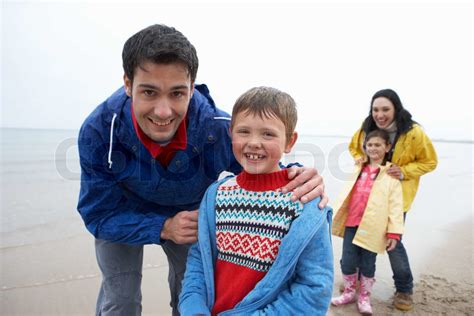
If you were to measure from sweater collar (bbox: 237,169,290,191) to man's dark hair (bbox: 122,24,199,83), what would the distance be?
712 mm

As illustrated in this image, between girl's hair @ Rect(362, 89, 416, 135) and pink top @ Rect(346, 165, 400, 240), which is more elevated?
girl's hair @ Rect(362, 89, 416, 135)

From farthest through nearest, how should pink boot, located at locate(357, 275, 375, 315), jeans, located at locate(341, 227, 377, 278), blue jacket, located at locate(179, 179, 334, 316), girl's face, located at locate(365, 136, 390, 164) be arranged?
girl's face, located at locate(365, 136, 390, 164), jeans, located at locate(341, 227, 377, 278), pink boot, located at locate(357, 275, 375, 315), blue jacket, located at locate(179, 179, 334, 316)

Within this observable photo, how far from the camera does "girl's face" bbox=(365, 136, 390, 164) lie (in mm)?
3652

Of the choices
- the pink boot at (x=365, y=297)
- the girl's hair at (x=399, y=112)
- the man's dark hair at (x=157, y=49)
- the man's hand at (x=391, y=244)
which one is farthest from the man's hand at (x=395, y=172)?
the man's dark hair at (x=157, y=49)

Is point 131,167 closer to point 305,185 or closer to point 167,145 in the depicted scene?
point 167,145

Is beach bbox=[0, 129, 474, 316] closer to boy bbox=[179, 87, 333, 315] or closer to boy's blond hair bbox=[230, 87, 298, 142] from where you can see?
boy bbox=[179, 87, 333, 315]

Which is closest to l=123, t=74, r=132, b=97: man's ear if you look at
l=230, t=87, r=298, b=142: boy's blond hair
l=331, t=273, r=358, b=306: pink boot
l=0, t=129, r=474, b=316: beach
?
l=230, t=87, r=298, b=142: boy's blond hair

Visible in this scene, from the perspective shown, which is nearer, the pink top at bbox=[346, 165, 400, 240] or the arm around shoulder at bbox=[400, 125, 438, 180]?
the pink top at bbox=[346, 165, 400, 240]

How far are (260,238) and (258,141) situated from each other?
453mm

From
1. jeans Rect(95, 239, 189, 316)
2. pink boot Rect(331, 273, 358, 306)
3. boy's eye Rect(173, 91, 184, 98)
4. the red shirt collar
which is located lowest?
pink boot Rect(331, 273, 358, 306)

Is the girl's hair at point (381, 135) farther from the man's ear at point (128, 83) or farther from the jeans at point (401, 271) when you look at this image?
the man's ear at point (128, 83)

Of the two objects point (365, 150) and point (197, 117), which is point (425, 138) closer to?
point (365, 150)

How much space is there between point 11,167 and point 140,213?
1271 cm

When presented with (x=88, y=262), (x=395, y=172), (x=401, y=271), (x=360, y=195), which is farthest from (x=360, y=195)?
(x=88, y=262)
